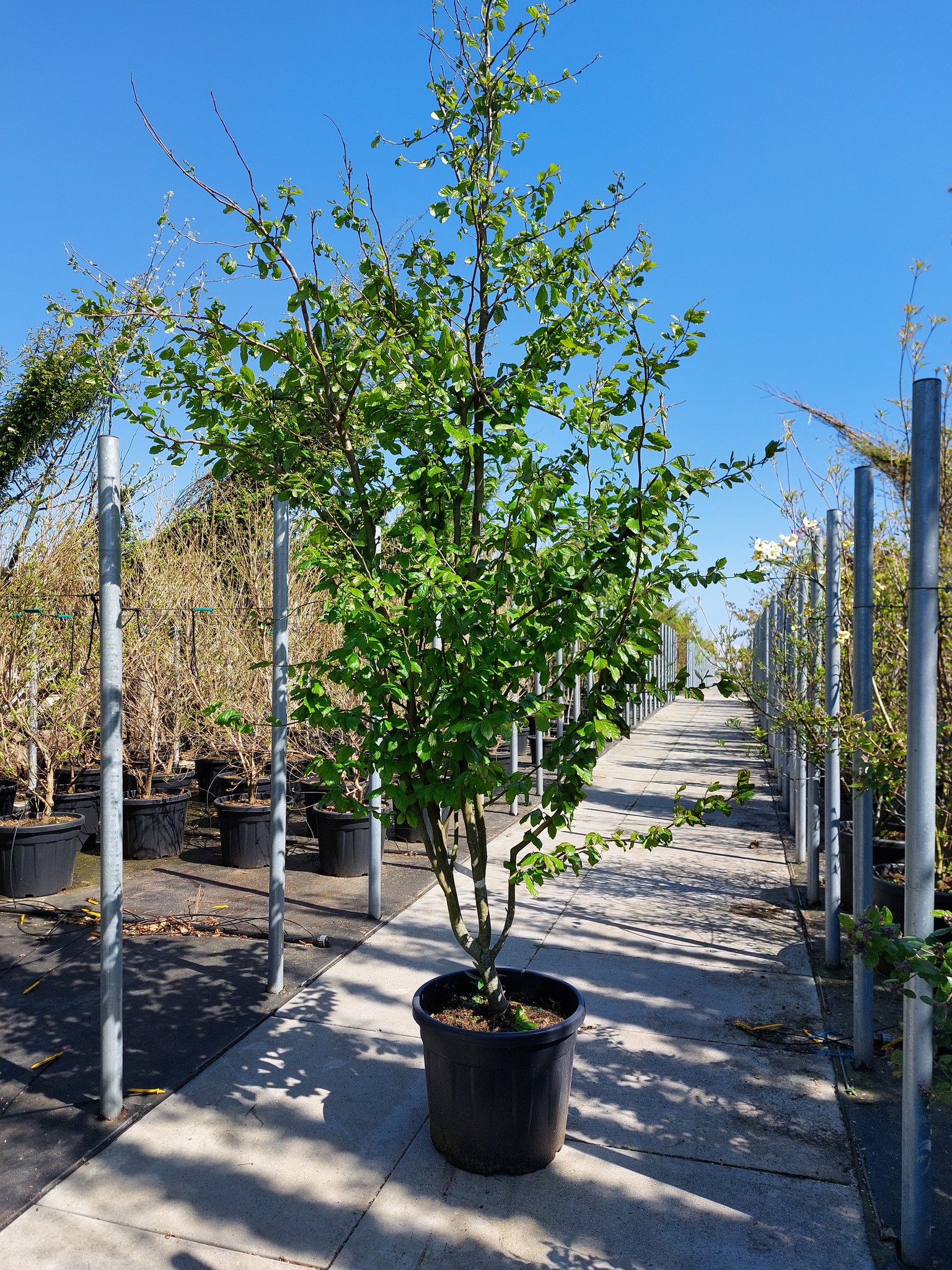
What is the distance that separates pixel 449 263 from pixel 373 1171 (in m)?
2.85

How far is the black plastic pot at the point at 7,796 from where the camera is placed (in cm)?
714

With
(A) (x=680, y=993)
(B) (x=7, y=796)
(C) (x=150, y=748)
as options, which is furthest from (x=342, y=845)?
(B) (x=7, y=796)

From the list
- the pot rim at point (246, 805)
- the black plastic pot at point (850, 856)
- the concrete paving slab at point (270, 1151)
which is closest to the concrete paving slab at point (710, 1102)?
the concrete paving slab at point (270, 1151)

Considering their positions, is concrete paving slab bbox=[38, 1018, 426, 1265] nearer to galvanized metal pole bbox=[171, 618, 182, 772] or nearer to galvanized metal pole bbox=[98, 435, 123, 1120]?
galvanized metal pole bbox=[98, 435, 123, 1120]

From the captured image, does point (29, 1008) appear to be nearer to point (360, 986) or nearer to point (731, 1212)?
point (360, 986)

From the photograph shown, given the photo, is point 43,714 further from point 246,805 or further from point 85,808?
point 246,805

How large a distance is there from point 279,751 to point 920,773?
8.61 ft

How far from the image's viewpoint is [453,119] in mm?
2750

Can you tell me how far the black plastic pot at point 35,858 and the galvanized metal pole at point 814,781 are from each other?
4.85 metres

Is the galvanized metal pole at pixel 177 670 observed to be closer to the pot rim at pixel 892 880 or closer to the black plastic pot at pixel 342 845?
the black plastic pot at pixel 342 845

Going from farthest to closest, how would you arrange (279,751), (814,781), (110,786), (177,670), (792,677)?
(177,670)
(792,677)
(814,781)
(279,751)
(110,786)

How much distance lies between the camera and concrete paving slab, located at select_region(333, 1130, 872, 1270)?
7.81 ft

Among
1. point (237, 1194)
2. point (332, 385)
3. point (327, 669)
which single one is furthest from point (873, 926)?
point (332, 385)

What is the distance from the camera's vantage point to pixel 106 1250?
2.40 meters
